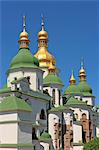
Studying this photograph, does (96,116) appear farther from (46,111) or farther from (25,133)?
(25,133)

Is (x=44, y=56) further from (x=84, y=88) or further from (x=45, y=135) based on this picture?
(x=45, y=135)

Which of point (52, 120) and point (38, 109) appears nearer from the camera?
point (38, 109)

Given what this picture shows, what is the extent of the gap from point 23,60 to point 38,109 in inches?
205

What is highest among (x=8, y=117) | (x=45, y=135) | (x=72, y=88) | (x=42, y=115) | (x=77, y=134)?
(x=72, y=88)

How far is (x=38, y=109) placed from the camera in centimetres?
3125

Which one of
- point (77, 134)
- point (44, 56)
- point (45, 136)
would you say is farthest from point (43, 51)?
point (45, 136)

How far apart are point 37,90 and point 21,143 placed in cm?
837

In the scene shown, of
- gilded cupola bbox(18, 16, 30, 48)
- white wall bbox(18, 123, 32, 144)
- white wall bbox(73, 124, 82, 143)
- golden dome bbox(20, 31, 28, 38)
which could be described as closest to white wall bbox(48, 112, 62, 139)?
white wall bbox(73, 124, 82, 143)

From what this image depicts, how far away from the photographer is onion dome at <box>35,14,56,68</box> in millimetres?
43334

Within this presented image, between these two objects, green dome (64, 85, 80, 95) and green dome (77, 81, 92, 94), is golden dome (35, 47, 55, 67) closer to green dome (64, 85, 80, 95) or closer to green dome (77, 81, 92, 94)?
green dome (64, 85, 80, 95)

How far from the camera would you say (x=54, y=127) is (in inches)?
1302

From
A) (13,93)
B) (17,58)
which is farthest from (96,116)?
(13,93)

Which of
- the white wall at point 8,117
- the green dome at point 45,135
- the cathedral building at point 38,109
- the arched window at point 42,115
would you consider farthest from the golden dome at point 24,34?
the white wall at point 8,117

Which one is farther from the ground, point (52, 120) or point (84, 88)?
point (84, 88)
